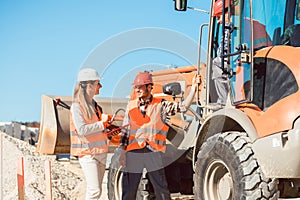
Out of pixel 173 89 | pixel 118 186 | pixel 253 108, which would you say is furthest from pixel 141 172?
pixel 173 89

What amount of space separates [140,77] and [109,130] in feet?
3.47

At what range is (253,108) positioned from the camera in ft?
15.3

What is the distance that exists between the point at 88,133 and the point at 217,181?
4.68 ft

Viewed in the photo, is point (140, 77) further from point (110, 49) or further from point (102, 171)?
point (102, 171)

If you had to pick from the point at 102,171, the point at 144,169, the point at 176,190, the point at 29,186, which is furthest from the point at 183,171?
the point at 29,186

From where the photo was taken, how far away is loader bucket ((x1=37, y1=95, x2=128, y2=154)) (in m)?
11.3

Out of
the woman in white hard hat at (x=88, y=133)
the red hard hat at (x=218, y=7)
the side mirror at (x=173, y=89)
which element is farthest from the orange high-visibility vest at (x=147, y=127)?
the side mirror at (x=173, y=89)

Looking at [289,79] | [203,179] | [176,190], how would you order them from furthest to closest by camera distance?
[176,190] → [203,179] → [289,79]

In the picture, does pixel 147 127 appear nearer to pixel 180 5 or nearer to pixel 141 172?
pixel 141 172

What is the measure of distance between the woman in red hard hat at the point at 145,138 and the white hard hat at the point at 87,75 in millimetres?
514

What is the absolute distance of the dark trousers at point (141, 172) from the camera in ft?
18.2

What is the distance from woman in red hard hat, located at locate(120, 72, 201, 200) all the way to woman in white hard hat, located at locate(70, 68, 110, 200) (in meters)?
0.35

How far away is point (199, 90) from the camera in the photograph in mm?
6004

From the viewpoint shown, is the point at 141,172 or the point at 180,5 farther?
the point at 141,172
